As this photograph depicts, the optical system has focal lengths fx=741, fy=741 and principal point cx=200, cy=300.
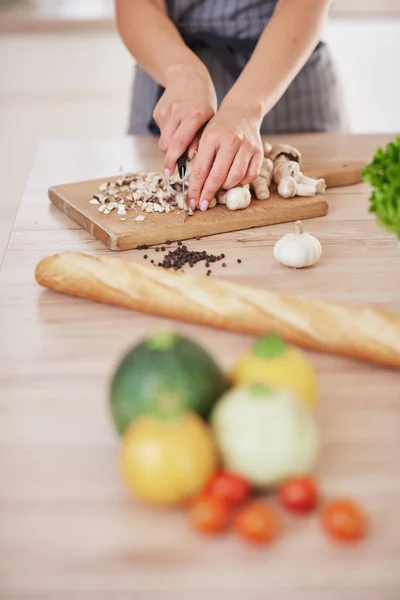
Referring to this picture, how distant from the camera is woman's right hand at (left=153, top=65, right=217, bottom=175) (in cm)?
141

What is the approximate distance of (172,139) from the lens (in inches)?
55.8

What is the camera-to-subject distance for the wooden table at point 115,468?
0.60 meters

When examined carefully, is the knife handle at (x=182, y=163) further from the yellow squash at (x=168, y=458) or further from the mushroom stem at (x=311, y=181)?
the yellow squash at (x=168, y=458)

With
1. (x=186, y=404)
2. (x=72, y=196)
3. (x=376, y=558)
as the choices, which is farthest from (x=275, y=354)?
(x=72, y=196)

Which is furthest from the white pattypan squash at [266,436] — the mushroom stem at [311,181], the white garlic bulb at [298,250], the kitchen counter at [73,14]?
the kitchen counter at [73,14]

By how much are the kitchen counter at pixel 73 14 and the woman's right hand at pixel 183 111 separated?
174 centimetres

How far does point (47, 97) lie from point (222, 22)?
5.11 feet

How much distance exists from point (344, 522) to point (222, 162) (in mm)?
850

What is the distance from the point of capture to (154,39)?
165 cm

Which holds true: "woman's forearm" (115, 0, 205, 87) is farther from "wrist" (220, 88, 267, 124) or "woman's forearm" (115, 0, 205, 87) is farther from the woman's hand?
the woman's hand

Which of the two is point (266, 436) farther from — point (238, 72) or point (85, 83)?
point (85, 83)

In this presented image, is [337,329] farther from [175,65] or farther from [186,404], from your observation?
[175,65]

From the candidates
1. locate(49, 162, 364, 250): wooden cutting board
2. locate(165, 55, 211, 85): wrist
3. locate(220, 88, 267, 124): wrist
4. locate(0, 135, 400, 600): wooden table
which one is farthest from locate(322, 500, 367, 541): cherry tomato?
locate(165, 55, 211, 85): wrist

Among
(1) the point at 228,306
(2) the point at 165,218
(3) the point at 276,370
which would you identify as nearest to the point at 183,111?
(2) the point at 165,218
